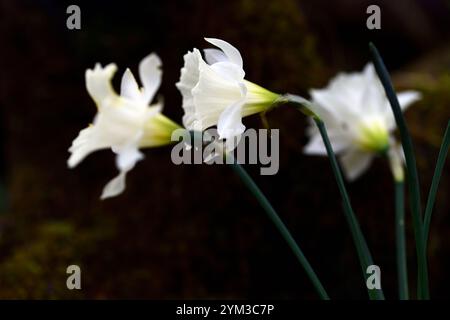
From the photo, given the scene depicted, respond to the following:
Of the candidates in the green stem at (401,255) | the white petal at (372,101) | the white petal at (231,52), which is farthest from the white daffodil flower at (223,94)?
the white petal at (372,101)

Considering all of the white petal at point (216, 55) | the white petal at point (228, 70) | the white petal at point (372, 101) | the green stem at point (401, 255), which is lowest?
the green stem at point (401, 255)

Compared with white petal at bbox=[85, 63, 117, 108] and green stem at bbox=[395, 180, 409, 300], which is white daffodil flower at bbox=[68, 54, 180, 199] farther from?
green stem at bbox=[395, 180, 409, 300]

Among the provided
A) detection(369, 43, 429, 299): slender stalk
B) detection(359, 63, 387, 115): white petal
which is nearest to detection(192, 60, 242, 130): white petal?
detection(369, 43, 429, 299): slender stalk

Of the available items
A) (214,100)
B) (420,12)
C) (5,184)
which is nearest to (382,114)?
(214,100)

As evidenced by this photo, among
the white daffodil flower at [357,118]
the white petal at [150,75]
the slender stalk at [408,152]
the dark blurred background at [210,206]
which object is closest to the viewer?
the slender stalk at [408,152]

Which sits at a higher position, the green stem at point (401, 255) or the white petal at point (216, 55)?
the white petal at point (216, 55)

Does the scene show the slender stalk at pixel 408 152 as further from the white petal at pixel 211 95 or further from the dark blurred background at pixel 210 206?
the dark blurred background at pixel 210 206

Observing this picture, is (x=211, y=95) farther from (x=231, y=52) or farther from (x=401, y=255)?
(x=401, y=255)

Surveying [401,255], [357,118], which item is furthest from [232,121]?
[357,118]

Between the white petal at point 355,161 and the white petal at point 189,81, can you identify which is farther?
the white petal at point 355,161
